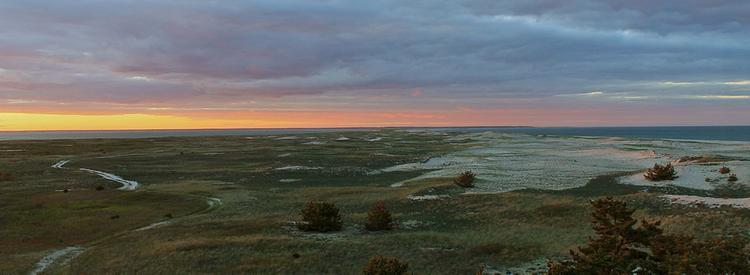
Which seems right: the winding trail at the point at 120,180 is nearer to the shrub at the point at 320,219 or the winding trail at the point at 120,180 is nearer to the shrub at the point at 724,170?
the shrub at the point at 320,219

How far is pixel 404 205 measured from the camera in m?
39.7

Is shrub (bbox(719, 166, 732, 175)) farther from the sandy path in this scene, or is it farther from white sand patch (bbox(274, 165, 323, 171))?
white sand patch (bbox(274, 165, 323, 171))

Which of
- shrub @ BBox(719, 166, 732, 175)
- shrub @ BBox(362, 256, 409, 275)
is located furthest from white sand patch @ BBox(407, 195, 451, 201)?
shrub @ BBox(719, 166, 732, 175)

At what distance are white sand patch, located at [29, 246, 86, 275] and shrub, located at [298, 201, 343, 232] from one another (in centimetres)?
1204

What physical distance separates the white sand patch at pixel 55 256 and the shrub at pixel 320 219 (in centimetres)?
1204

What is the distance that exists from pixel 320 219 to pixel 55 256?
1384 cm

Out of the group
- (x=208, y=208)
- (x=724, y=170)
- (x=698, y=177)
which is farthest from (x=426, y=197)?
(x=724, y=170)

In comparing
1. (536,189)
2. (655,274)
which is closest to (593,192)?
(536,189)

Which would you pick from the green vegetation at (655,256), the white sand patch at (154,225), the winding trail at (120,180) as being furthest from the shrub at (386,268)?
the winding trail at (120,180)

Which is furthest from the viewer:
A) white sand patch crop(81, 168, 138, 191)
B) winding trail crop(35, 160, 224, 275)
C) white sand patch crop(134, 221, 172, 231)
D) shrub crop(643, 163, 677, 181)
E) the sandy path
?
white sand patch crop(81, 168, 138, 191)

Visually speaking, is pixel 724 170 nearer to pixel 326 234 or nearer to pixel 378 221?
pixel 378 221

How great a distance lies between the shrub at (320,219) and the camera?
101 feet

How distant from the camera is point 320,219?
3064 cm

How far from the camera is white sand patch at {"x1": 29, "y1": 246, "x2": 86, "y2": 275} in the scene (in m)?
24.4
